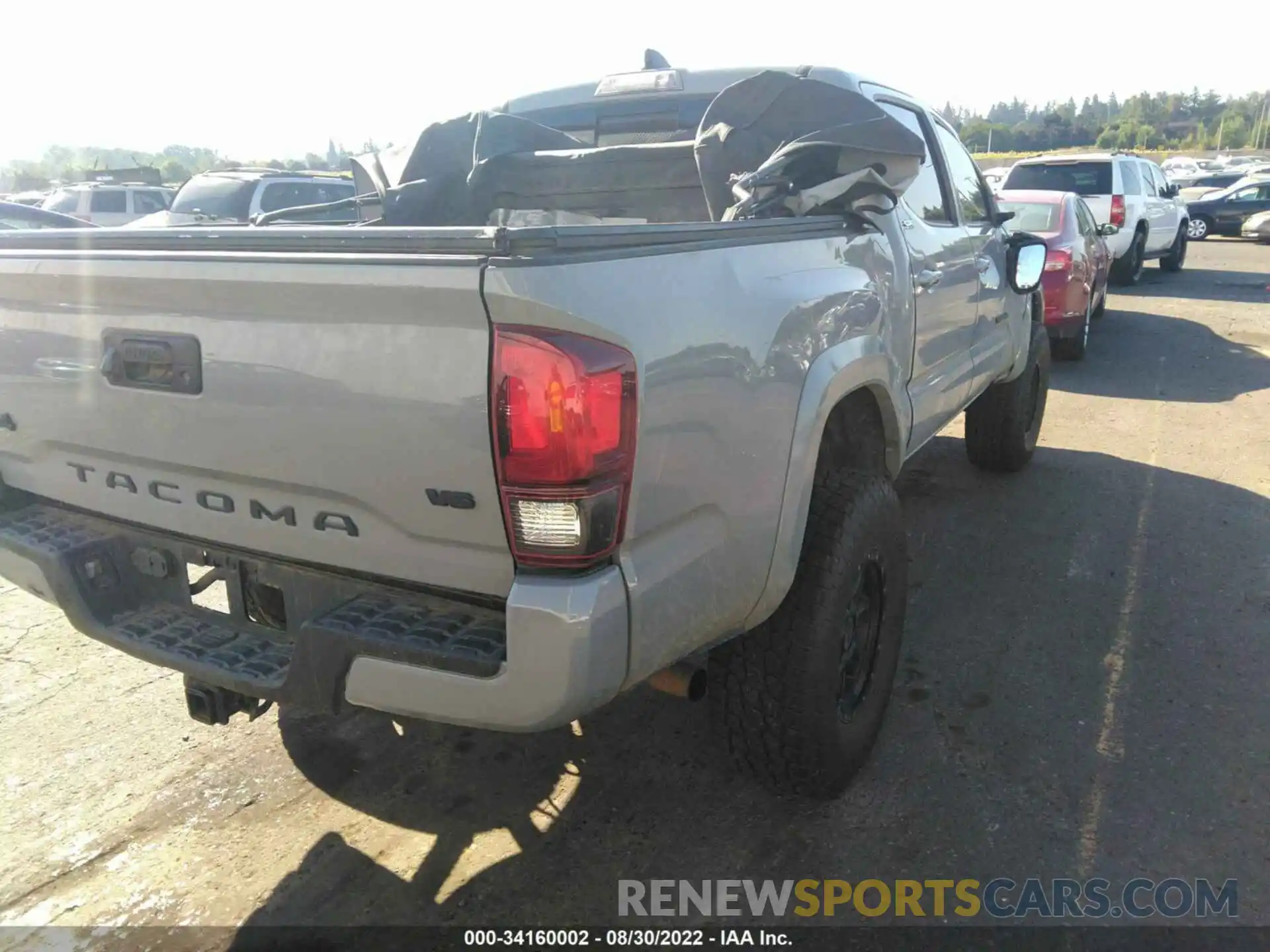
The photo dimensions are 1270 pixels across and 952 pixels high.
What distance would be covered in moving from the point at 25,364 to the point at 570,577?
5.21 ft

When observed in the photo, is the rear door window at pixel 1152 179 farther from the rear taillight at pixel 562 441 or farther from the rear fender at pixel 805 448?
the rear taillight at pixel 562 441

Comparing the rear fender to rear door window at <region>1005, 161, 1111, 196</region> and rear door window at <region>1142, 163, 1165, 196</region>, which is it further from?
rear door window at <region>1142, 163, 1165, 196</region>

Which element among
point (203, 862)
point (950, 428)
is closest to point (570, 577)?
point (203, 862)

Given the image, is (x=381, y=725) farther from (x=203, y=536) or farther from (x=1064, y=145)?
(x=1064, y=145)

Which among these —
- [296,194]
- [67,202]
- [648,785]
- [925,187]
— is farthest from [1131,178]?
[67,202]

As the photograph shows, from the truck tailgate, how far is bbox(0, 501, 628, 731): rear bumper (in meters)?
0.08

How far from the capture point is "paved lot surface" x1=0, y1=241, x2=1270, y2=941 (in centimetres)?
256

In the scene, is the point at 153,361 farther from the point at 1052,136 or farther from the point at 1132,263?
the point at 1052,136

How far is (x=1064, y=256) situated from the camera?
8.29 m

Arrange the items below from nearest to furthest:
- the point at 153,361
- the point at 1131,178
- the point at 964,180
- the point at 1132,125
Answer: the point at 153,361
the point at 964,180
the point at 1131,178
the point at 1132,125

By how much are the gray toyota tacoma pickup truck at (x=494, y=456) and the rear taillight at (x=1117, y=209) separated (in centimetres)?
1133

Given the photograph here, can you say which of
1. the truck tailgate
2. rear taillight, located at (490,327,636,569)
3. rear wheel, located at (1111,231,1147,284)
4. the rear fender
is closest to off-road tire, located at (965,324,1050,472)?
the rear fender

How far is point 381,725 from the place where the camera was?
3.31 m

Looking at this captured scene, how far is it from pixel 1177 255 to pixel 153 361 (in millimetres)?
17812
